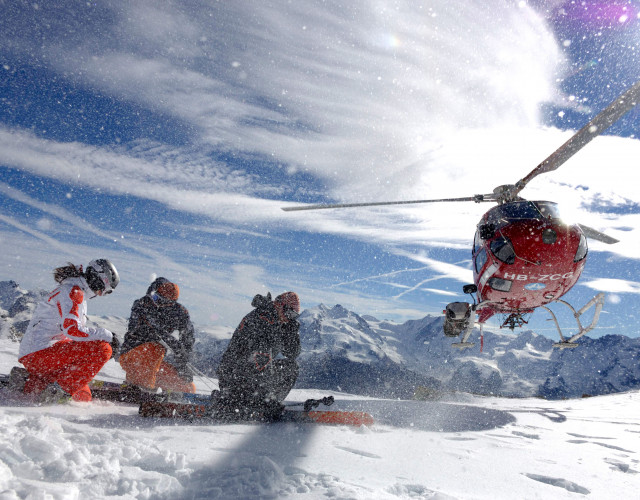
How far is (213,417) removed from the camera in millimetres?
4715

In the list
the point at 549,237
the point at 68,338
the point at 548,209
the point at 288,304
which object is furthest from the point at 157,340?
the point at 548,209

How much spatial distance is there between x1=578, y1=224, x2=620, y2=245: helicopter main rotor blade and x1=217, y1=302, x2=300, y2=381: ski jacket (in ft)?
26.3

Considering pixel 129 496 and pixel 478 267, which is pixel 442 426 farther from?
pixel 129 496

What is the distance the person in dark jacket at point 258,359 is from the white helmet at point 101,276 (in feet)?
6.04

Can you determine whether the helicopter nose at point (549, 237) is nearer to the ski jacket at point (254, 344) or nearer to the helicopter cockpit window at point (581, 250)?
the helicopter cockpit window at point (581, 250)

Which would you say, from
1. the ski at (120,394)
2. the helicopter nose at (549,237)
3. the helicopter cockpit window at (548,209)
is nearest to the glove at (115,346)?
the ski at (120,394)

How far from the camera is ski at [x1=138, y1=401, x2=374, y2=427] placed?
4402mm

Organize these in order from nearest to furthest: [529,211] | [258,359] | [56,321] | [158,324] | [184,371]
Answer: [56,321] → [258,359] → [158,324] → [184,371] → [529,211]

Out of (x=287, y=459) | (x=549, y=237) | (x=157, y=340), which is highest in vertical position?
(x=549, y=237)

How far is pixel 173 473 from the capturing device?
2510mm

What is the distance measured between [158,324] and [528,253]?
773 centimetres

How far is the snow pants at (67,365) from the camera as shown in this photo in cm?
456

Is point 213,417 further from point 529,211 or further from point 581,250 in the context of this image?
point 581,250

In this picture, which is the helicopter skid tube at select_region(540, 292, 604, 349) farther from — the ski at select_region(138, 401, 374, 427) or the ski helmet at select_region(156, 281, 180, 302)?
the ski helmet at select_region(156, 281, 180, 302)
